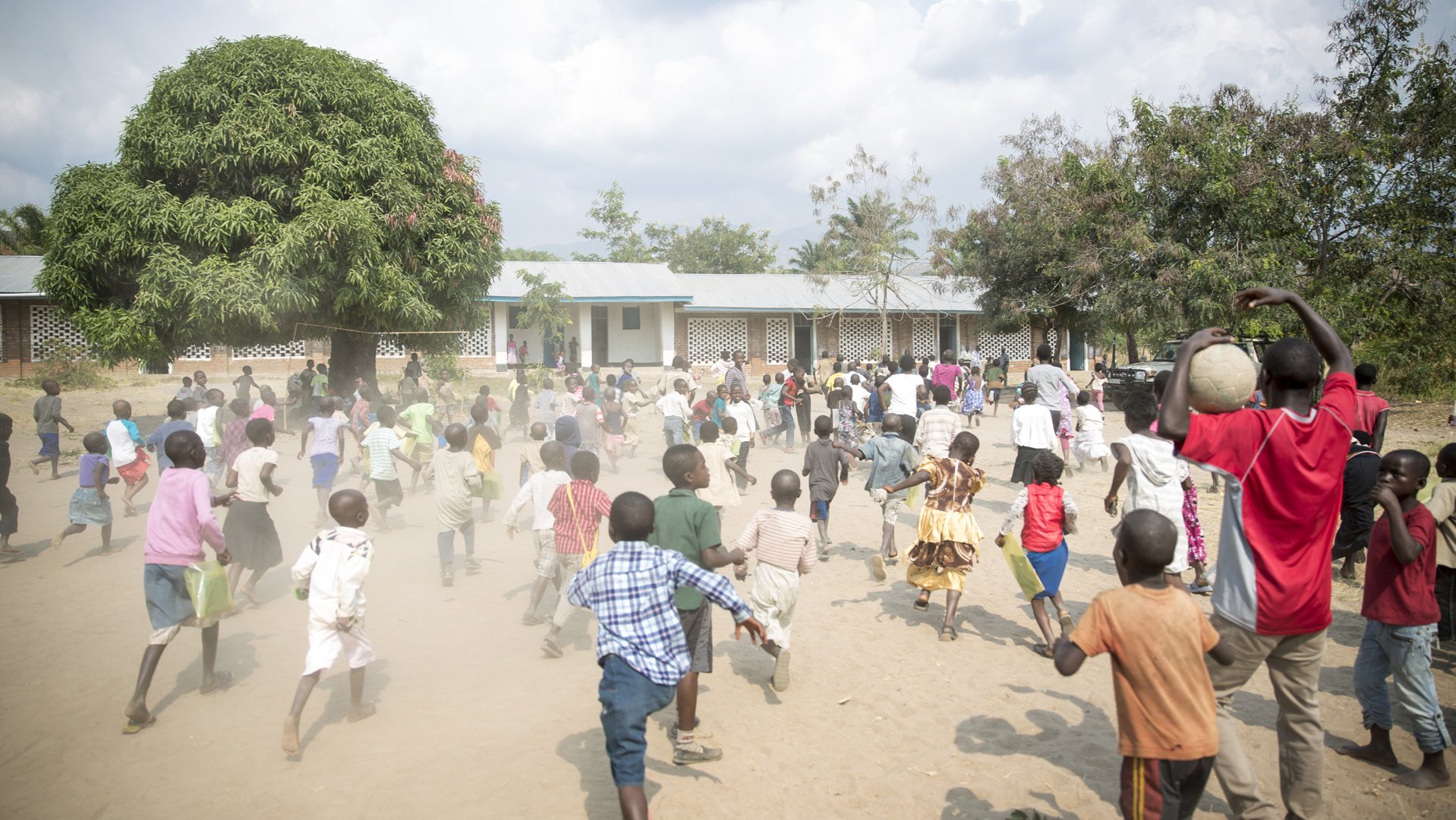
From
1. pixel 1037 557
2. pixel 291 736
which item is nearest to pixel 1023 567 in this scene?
pixel 1037 557

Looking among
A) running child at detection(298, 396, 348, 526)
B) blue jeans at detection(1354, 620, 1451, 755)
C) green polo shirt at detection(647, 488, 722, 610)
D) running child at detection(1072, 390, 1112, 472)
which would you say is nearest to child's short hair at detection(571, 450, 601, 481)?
green polo shirt at detection(647, 488, 722, 610)

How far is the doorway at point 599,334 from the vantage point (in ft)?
108

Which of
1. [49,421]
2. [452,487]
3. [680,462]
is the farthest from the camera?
[49,421]

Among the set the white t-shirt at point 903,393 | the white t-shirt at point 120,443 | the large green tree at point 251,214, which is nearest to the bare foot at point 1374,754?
the white t-shirt at point 903,393

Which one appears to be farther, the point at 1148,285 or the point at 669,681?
the point at 1148,285

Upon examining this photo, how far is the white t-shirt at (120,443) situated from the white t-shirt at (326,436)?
2095 mm

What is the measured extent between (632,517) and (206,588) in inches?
124

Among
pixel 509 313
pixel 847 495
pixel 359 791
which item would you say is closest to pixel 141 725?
pixel 359 791

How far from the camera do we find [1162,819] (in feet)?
10.4

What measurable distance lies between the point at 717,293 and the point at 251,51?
Answer: 60.7 ft

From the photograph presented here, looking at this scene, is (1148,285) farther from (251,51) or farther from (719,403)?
(251,51)

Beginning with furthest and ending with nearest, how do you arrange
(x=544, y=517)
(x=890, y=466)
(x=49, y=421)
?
(x=49, y=421) < (x=890, y=466) < (x=544, y=517)

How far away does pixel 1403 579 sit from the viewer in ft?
14.1

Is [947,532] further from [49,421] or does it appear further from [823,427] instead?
[49,421]
